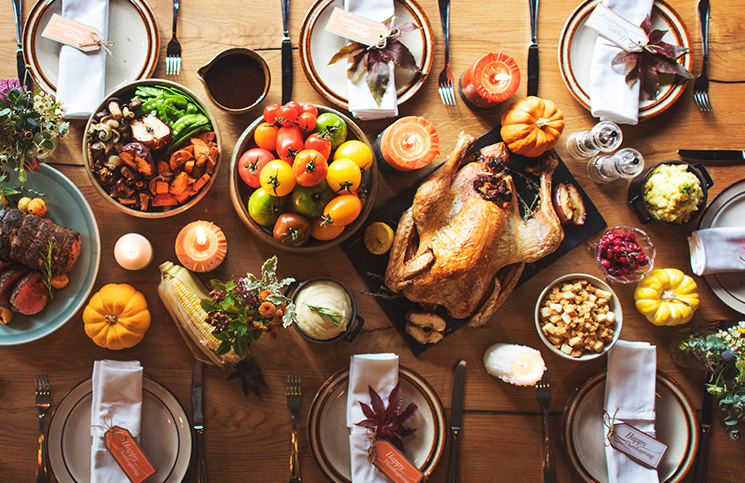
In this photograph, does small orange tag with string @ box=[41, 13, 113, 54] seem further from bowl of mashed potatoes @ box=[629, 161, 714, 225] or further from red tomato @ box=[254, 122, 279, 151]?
bowl of mashed potatoes @ box=[629, 161, 714, 225]

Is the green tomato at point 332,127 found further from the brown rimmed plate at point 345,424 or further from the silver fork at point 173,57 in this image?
the brown rimmed plate at point 345,424

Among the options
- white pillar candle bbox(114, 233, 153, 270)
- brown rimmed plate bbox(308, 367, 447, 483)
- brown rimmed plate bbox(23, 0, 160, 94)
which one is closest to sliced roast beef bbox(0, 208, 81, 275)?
white pillar candle bbox(114, 233, 153, 270)

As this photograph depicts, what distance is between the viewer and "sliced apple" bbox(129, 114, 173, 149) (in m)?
1.47

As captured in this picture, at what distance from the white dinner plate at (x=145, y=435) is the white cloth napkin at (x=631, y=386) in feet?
5.07

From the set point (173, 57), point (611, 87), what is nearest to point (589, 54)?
point (611, 87)

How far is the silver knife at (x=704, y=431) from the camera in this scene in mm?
1769

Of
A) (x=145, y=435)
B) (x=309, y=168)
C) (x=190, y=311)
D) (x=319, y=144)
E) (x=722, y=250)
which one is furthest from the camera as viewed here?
(x=722, y=250)

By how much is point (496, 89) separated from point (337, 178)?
0.72 meters

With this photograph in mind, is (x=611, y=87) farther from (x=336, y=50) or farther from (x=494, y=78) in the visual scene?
(x=336, y=50)

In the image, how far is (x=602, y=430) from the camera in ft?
5.81

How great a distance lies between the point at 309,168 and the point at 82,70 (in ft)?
3.13

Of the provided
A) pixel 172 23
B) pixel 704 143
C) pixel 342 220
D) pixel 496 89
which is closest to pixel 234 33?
pixel 172 23

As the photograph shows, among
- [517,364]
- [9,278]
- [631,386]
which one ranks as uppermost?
[9,278]

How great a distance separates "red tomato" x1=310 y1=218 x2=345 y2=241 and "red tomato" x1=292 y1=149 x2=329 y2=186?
0.58 feet
